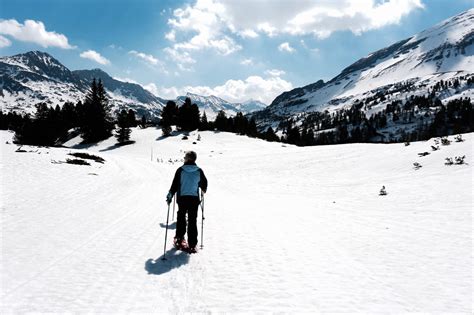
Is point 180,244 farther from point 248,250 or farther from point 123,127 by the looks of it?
point 123,127

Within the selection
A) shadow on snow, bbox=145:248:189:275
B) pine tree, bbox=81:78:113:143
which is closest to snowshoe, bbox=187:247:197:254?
shadow on snow, bbox=145:248:189:275

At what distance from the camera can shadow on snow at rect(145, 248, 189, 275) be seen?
6621mm

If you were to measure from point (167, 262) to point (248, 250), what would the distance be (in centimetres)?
223

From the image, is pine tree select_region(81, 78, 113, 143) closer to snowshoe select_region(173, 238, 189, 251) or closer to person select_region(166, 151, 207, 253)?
person select_region(166, 151, 207, 253)

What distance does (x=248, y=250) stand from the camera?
8.19 m

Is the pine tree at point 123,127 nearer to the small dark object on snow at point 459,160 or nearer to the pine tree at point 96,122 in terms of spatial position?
the pine tree at point 96,122

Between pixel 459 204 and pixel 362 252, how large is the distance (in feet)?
22.1

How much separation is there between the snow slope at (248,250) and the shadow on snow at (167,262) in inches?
1.7

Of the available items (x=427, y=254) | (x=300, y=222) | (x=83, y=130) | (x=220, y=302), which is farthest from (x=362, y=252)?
(x=83, y=130)

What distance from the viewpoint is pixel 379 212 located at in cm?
1305

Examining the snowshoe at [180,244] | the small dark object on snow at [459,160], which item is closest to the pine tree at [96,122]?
the small dark object on snow at [459,160]

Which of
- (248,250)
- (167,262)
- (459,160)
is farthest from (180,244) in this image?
(459,160)

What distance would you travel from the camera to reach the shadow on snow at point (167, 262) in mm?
6621

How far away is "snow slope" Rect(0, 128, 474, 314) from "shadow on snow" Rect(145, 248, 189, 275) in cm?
4
